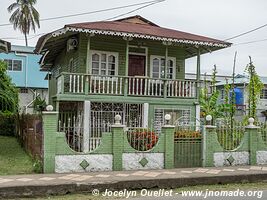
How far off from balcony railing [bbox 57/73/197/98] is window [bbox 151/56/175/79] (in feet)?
4.90

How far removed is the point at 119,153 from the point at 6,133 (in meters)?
14.0

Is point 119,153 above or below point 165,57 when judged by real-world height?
below

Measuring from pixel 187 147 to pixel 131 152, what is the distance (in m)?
1.92

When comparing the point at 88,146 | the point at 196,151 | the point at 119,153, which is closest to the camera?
the point at 119,153

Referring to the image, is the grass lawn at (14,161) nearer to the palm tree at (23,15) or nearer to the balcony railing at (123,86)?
the balcony railing at (123,86)

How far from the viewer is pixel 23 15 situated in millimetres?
43250

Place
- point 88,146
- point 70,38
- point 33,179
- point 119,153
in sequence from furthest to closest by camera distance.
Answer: point 70,38
point 88,146
point 119,153
point 33,179

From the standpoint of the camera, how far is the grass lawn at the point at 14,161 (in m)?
10.8

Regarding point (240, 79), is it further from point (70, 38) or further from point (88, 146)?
point (88, 146)

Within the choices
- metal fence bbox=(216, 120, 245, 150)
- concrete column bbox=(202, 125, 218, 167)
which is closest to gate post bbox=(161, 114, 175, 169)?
concrete column bbox=(202, 125, 218, 167)

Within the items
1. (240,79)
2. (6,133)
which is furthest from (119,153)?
(240,79)

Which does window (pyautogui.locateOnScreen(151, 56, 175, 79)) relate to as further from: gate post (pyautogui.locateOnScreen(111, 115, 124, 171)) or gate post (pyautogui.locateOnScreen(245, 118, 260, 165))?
gate post (pyautogui.locateOnScreen(111, 115, 124, 171))

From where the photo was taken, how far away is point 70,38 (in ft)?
57.2

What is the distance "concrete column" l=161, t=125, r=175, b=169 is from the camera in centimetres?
1159
